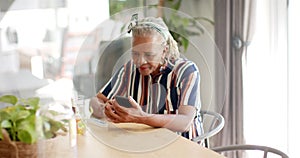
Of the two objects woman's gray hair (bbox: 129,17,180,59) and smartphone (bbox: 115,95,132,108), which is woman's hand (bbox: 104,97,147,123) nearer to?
smartphone (bbox: 115,95,132,108)

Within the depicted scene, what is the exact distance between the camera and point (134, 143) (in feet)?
5.19

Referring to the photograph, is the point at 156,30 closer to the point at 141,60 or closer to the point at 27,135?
the point at 141,60

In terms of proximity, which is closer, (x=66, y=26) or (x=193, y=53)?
(x=193, y=53)

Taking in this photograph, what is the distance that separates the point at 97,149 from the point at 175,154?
292 millimetres

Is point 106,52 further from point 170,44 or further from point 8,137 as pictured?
point 8,137

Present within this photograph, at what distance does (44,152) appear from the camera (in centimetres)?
129

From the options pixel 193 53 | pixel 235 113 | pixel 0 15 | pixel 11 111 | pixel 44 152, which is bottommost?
pixel 235 113

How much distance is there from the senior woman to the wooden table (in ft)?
0.13

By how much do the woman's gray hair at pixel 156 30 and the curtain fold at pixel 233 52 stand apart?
145cm

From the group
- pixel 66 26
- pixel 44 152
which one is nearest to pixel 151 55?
pixel 44 152

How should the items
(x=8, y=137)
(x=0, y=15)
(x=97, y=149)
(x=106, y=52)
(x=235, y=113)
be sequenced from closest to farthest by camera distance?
(x=8, y=137) < (x=97, y=149) < (x=106, y=52) < (x=235, y=113) < (x=0, y=15)

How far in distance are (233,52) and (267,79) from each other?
30 cm

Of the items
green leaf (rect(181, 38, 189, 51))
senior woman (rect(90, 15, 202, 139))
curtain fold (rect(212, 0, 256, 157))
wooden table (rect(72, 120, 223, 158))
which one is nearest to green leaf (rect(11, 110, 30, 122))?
wooden table (rect(72, 120, 223, 158))

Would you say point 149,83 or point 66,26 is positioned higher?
point 66,26
